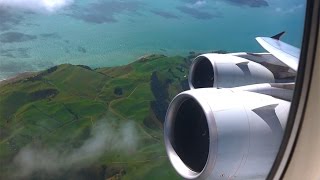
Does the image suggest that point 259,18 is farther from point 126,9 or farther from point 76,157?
point 76,157

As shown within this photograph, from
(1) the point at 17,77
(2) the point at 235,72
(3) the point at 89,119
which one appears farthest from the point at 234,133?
(3) the point at 89,119

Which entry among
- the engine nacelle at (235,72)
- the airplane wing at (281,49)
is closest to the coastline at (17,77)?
the engine nacelle at (235,72)

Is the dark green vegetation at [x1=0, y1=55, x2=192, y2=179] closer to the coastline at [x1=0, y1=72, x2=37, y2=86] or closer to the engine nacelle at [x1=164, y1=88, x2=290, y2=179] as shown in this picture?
the coastline at [x1=0, y1=72, x2=37, y2=86]

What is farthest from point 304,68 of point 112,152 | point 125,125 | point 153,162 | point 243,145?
point 125,125

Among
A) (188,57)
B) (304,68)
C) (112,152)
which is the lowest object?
(112,152)

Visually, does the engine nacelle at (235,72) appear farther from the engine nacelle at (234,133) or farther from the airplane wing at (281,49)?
the engine nacelle at (234,133)

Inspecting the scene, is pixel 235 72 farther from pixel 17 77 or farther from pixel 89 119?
pixel 89 119
